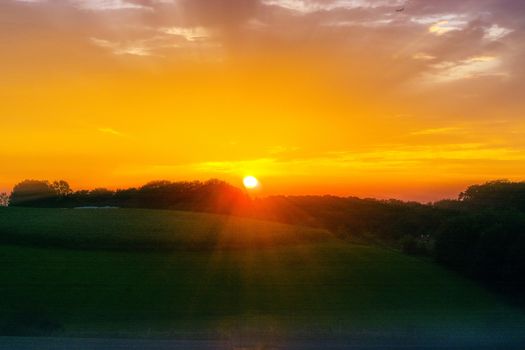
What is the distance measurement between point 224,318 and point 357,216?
11.1 meters

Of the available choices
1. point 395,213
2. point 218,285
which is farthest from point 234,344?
point 395,213

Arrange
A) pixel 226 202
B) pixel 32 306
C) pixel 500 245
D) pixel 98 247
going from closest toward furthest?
1. pixel 32 306
2. pixel 500 245
3. pixel 98 247
4. pixel 226 202

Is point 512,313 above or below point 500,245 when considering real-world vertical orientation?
below

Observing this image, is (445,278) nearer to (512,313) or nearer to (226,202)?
(512,313)

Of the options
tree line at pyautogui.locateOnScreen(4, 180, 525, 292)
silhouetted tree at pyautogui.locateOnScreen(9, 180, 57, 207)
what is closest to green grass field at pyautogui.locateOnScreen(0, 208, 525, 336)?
tree line at pyautogui.locateOnScreen(4, 180, 525, 292)

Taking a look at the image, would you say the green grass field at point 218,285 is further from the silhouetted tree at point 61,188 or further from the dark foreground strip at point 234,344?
the silhouetted tree at point 61,188

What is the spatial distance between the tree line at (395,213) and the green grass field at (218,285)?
0.73 m

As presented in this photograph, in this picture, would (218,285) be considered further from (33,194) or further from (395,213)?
(33,194)

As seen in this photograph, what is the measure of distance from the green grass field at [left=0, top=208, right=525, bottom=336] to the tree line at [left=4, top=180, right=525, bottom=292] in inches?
28.7

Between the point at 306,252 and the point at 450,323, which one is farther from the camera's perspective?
the point at 306,252

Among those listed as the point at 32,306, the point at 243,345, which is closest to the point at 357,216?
the point at 32,306

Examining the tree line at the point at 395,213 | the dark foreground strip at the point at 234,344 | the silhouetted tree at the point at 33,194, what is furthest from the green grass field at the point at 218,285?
the silhouetted tree at the point at 33,194

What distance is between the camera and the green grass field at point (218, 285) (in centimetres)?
1127

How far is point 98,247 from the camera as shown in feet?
52.4
